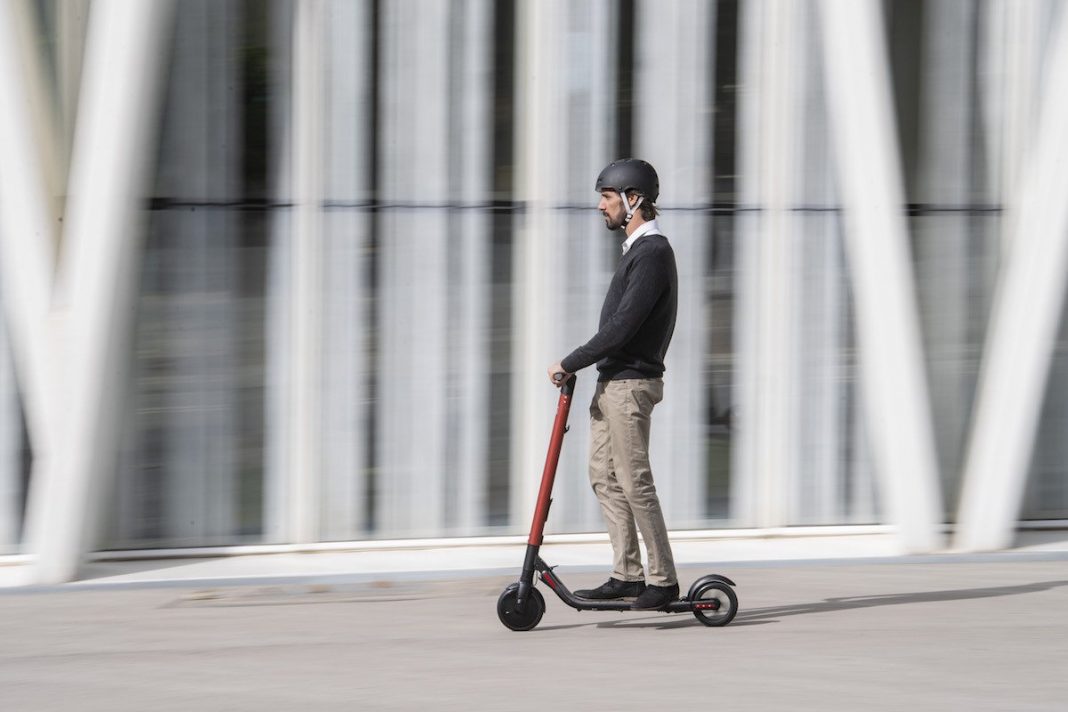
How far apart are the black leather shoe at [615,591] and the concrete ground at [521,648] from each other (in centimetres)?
17

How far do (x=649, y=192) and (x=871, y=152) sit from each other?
8.19ft

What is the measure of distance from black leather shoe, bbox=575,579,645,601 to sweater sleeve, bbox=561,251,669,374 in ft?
3.24

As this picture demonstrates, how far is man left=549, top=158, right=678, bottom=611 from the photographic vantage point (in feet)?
19.6

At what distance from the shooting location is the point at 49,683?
538cm

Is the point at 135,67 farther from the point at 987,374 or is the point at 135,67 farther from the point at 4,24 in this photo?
the point at 987,374

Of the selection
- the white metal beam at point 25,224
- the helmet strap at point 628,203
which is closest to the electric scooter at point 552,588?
the helmet strap at point 628,203

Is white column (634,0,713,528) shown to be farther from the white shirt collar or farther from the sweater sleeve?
the sweater sleeve

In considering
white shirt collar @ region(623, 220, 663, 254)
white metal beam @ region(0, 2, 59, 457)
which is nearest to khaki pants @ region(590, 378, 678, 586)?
white shirt collar @ region(623, 220, 663, 254)

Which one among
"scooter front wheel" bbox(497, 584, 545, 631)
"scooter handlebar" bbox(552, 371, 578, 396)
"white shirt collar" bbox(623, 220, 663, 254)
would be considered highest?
"white shirt collar" bbox(623, 220, 663, 254)

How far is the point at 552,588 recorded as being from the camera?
237 inches

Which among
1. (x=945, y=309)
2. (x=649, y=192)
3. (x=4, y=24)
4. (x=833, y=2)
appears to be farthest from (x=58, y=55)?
(x=945, y=309)

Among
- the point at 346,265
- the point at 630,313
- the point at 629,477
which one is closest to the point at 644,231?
the point at 630,313

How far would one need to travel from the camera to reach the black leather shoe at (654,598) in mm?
5996

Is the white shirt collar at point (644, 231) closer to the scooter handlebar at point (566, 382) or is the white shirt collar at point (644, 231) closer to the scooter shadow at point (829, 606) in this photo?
the scooter handlebar at point (566, 382)
